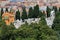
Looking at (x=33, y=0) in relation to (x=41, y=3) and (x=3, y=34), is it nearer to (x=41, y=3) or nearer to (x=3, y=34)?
(x=41, y=3)

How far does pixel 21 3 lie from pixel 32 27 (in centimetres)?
2082

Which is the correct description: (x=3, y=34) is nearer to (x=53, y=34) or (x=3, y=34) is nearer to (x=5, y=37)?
(x=5, y=37)

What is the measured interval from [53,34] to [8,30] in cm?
170

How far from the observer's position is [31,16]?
24.4m

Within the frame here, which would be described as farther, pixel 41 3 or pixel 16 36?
pixel 41 3

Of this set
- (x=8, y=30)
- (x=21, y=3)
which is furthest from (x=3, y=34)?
(x=21, y=3)

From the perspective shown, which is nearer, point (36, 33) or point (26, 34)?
point (26, 34)

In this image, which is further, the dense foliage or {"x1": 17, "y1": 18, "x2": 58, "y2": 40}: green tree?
{"x1": 17, "y1": 18, "x2": 58, "y2": 40}: green tree

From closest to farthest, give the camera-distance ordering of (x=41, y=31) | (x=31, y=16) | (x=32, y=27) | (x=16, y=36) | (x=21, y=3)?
1. (x=16, y=36)
2. (x=41, y=31)
3. (x=32, y=27)
4. (x=31, y=16)
5. (x=21, y=3)

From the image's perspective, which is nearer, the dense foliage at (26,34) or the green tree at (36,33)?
the dense foliage at (26,34)

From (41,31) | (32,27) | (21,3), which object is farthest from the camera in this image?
(21,3)

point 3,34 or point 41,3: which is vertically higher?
point 3,34

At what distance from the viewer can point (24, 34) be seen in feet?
43.4

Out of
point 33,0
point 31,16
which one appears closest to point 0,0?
point 33,0
